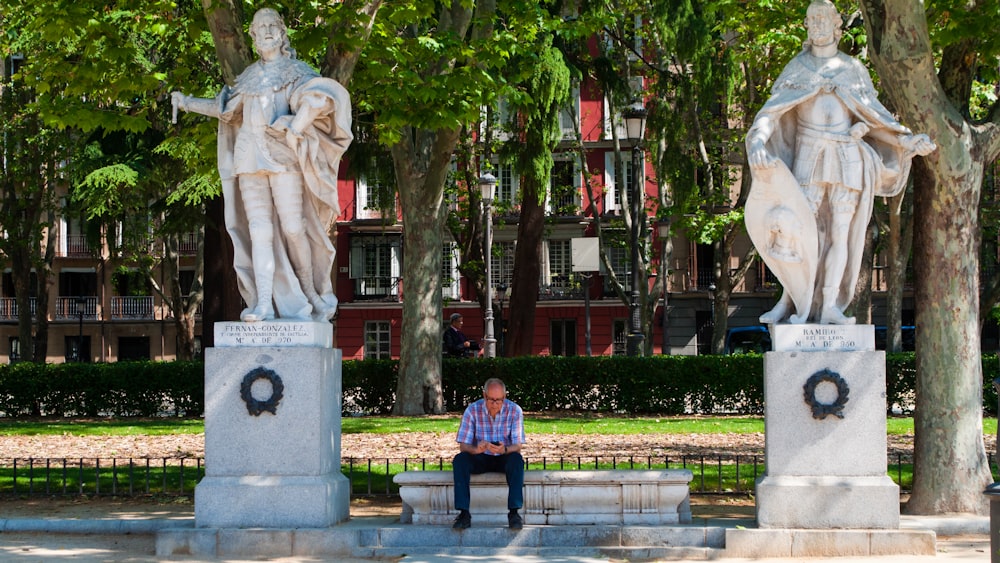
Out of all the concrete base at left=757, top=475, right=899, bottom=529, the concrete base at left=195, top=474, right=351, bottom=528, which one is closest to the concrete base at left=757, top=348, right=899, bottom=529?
the concrete base at left=757, top=475, right=899, bottom=529

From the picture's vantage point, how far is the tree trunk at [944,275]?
10.9 m

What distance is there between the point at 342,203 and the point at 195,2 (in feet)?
118

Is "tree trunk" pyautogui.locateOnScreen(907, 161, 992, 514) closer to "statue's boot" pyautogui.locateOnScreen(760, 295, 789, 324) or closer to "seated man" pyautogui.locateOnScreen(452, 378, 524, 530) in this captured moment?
"statue's boot" pyautogui.locateOnScreen(760, 295, 789, 324)

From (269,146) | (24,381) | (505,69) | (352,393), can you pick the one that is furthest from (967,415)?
(24,381)

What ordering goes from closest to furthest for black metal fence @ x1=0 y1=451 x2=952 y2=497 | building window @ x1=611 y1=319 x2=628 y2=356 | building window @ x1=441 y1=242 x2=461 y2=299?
black metal fence @ x1=0 y1=451 x2=952 y2=497
building window @ x1=441 y1=242 x2=461 y2=299
building window @ x1=611 y1=319 x2=628 y2=356

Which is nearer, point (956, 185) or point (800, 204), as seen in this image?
point (800, 204)

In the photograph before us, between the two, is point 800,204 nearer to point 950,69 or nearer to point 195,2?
point 950,69

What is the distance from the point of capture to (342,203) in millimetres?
53688

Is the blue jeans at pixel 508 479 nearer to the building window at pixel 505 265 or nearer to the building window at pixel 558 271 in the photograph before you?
the building window at pixel 505 265

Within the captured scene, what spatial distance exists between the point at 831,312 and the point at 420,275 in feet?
42.1

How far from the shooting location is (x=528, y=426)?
19.7 metres

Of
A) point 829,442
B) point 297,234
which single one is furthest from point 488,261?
point 829,442

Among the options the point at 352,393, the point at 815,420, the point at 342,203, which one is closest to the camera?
the point at 815,420

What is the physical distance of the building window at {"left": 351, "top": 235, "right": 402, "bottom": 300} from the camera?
54594mm
